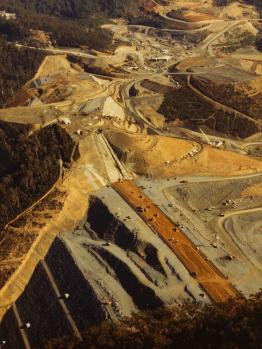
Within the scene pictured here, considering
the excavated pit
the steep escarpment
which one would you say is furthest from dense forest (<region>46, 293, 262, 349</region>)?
the steep escarpment

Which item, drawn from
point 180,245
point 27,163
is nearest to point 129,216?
point 180,245

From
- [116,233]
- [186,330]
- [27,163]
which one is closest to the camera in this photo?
[186,330]

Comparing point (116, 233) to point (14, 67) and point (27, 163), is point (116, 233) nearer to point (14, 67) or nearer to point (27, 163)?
point (27, 163)

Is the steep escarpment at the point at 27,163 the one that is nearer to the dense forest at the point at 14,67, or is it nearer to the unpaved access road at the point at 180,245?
the unpaved access road at the point at 180,245

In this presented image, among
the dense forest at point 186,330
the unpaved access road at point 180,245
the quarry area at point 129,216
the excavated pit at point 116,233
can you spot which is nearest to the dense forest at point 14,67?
the quarry area at point 129,216

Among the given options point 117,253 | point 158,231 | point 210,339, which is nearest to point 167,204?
point 158,231

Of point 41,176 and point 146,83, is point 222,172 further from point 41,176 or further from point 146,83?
point 146,83
